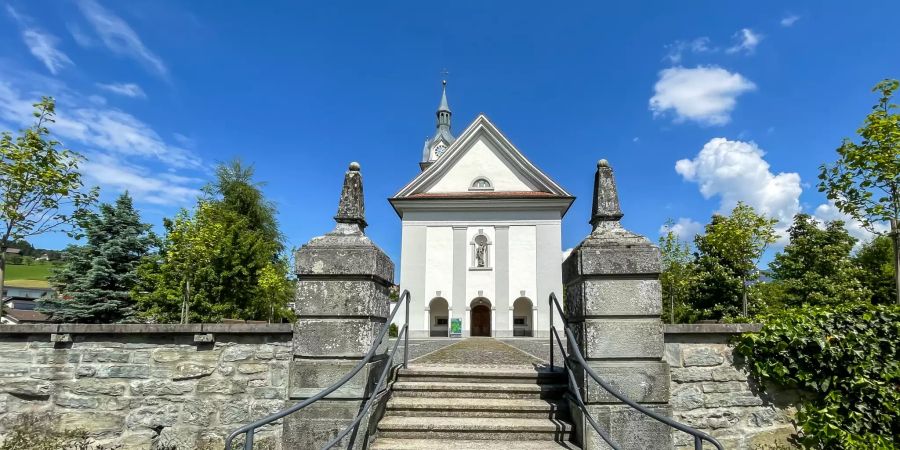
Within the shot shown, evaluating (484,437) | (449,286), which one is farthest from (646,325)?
(449,286)

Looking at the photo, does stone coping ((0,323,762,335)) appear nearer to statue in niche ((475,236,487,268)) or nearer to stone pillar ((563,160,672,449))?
stone pillar ((563,160,672,449))

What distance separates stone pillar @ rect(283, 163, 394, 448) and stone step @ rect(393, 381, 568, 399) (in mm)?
787

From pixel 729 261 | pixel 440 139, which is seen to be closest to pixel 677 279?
pixel 729 261

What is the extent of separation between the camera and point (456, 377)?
5.37 meters

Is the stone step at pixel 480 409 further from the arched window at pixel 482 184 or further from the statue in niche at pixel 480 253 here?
the arched window at pixel 482 184

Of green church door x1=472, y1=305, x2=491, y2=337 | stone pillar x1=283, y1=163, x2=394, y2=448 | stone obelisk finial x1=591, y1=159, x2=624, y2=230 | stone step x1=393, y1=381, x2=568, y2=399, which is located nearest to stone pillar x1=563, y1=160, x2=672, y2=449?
stone obelisk finial x1=591, y1=159, x2=624, y2=230

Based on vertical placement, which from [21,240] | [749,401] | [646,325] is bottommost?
[749,401]

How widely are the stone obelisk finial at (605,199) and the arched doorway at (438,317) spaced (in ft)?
59.5

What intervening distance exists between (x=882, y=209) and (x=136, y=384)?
11567 mm

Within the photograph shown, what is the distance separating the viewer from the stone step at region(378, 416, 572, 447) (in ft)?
14.5

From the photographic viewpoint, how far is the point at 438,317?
22.7 metres

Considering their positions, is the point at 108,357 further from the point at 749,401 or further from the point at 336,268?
the point at 749,401

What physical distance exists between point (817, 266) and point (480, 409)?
28.1m

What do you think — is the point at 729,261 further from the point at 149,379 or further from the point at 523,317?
the point at 149,379
